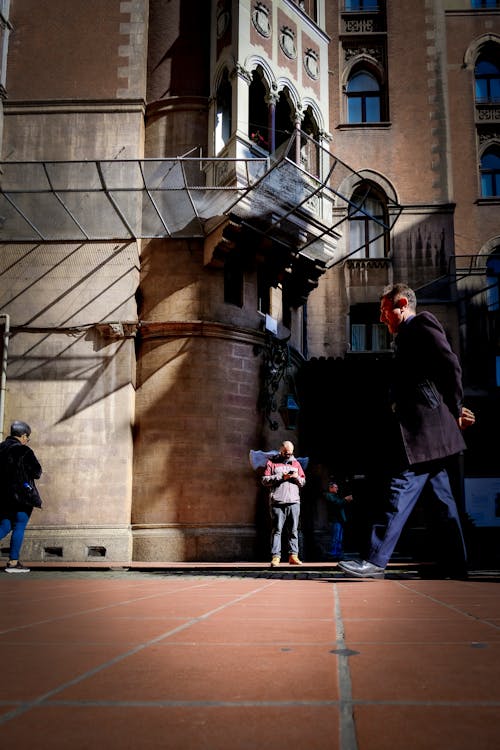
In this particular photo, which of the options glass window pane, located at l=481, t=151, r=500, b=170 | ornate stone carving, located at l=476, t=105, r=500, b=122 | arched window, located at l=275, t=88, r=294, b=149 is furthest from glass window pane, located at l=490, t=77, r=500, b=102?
arched window, located at l=275, t=88, r=294, b=149

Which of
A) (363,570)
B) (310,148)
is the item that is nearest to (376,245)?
(310,148)

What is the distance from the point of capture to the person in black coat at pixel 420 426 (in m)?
5.20

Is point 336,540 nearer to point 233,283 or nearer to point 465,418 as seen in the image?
point 233,283

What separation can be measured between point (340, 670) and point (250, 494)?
1351 centimetres

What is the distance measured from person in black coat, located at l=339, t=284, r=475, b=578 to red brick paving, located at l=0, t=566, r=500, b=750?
1723 millimetres

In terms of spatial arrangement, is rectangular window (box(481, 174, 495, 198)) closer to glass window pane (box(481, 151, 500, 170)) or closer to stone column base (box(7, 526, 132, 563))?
glass window pane (box(481, 151, 500, 170))

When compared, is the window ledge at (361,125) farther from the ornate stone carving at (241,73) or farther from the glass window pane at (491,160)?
the ornate stone carving at (241,73)

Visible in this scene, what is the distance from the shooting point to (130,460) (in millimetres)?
14867

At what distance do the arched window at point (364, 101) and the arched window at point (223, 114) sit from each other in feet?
28.9

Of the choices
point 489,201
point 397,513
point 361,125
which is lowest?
point 397,513

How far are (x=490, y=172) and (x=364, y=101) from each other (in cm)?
505

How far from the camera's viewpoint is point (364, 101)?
23.5 metres

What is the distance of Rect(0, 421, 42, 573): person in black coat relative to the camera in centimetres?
949

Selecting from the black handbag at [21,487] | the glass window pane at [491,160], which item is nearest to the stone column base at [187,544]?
the black handbag at [21,487]
